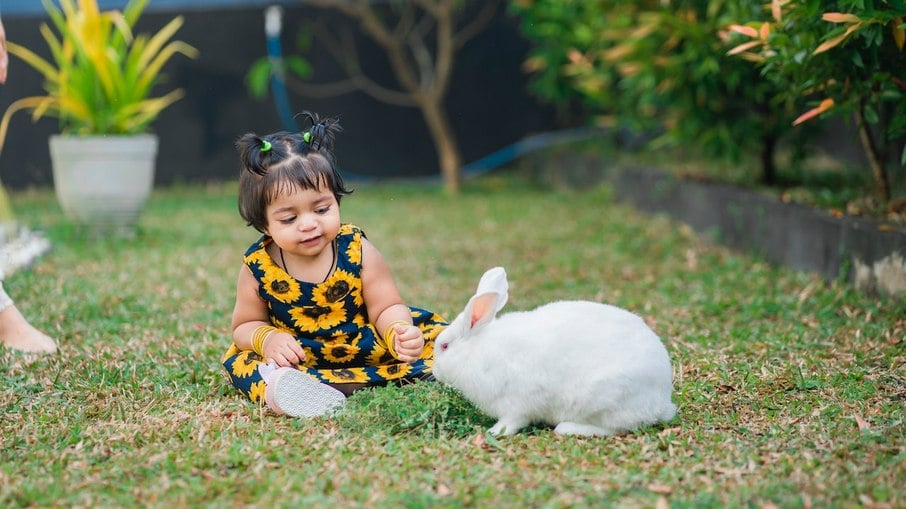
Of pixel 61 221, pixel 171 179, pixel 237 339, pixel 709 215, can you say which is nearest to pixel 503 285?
pixel 237 339

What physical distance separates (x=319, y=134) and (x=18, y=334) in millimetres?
1222

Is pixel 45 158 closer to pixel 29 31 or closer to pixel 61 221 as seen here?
pixel 29 31

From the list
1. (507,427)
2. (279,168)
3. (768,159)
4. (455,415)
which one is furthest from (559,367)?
(768,159)

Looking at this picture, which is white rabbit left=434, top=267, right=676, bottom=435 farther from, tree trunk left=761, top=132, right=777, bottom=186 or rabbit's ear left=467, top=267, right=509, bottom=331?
tree trunk left=761, top=132, right=777, bottom=186

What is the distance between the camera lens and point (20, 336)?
3.17 metres

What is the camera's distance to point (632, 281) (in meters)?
4.35

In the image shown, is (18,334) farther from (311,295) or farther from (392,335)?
(392,335)

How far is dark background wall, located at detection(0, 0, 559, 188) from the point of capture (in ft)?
28.2

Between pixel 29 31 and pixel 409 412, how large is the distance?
7.31 metres

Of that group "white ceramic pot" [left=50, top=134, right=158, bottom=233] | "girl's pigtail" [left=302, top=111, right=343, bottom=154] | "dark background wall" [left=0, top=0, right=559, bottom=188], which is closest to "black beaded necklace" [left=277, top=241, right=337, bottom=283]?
"girl's pigtail" [left=302, top=111, right=343, bottom=154]

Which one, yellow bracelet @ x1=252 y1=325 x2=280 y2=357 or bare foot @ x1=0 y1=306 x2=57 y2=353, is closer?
yellow bracelet @ x1=252 y1=325 x2=280 y2=357

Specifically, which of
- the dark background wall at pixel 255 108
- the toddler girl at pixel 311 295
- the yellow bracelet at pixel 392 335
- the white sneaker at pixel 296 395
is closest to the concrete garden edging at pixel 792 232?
the toddler girl at pixel 311 295

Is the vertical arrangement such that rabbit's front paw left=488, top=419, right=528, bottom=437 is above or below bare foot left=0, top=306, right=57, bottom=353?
below

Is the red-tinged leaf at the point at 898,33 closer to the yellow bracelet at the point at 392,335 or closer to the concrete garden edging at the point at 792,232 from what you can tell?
the concrete garden edging at the point at 792,232
